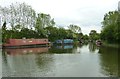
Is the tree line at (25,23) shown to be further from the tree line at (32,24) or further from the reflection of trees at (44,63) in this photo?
the reflection of trees at (44,63)

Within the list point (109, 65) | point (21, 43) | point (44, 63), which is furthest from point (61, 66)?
point (21, 43)

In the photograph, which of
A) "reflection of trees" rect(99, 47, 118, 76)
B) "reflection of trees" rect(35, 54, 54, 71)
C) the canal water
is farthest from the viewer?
"reflection of trees" rect(35, 54, 54, 71)

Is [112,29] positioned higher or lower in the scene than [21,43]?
higher

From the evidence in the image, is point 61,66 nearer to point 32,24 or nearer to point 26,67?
point 26,67

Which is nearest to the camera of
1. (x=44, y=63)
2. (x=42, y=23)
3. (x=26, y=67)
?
(x=26, y=67)

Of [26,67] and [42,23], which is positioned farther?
[42,23]

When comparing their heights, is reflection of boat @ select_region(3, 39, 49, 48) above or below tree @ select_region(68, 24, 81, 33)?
below

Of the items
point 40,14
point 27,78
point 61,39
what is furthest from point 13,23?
point 27,78

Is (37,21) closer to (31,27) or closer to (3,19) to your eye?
(31,27)

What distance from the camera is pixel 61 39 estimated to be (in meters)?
94.8

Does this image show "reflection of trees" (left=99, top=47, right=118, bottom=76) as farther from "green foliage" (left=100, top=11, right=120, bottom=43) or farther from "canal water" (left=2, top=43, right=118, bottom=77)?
"green foliage" (left=100, top=11, right=120, bottom=43)

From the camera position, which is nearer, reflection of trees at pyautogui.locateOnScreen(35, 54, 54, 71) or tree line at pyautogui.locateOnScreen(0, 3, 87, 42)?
reflection of trees at pyautogui.locateOnScreen(35, 54, 54, 71)

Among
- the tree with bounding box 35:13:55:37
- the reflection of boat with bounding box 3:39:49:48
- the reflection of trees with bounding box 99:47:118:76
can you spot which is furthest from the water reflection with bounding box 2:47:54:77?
the tree with bounding box 35:13:55:37

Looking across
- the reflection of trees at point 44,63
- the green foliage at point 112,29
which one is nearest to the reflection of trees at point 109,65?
the reflection of trees at point 44,63
